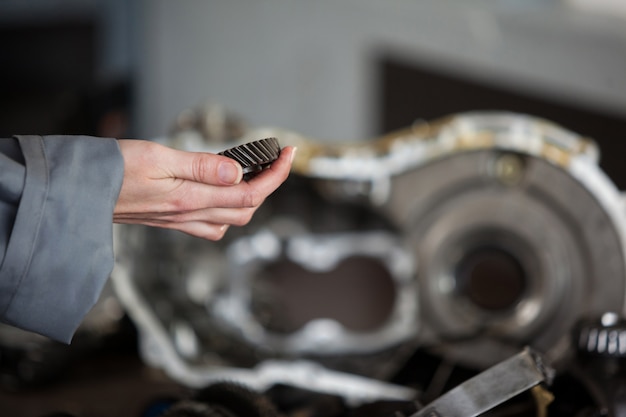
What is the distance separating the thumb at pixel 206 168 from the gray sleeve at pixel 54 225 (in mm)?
40

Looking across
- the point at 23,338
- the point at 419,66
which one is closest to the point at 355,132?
the point at 419,66

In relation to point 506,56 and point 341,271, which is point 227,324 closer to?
point 341,271

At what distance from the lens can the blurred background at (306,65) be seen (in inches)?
56.0

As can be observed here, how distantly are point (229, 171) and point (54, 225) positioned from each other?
0.12m

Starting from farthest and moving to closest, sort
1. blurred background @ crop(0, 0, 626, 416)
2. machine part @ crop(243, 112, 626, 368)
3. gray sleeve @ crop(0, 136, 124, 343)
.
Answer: blurred background @ crop(0, 0, 626, 416) < machine part @ crop(243, 112, 626, 368) < gray sleeve @ crop(0, 136, 124, 343)

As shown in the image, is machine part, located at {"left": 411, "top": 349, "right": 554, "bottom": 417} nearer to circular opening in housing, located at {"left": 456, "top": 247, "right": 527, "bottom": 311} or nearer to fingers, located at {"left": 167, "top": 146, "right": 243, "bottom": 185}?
fingers, located at {"left": 167, "top": 146, "right": 243, "bottom": 185}

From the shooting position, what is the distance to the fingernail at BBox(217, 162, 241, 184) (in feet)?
1.70

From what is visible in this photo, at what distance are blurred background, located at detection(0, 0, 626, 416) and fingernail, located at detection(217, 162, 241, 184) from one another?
0.70 m

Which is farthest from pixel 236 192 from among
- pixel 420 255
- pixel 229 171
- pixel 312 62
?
pixel 312 62

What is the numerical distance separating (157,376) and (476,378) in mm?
874

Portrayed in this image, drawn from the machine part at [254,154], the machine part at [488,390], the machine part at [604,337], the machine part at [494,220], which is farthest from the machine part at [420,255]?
the machine part at [254,154]

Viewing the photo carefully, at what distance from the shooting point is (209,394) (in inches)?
27.8

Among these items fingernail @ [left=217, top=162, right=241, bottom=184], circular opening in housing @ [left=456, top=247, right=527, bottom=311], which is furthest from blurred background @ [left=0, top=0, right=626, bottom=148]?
fingernail @ [left=217, top=162, right=241, bottom=184]

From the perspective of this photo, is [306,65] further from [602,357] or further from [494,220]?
[602,357]
